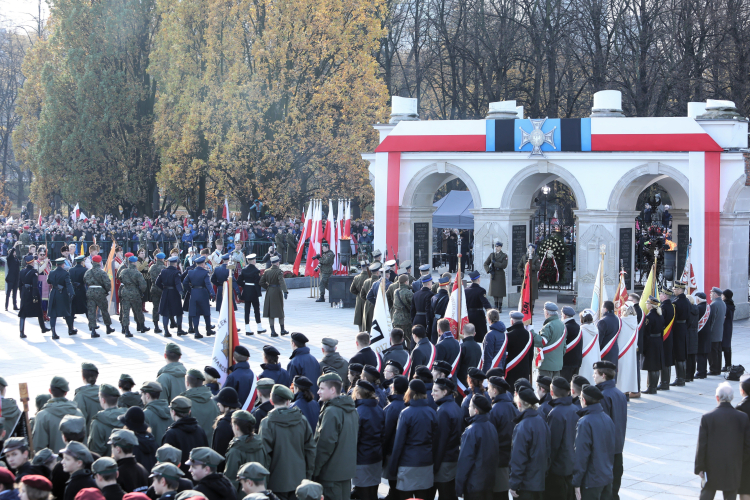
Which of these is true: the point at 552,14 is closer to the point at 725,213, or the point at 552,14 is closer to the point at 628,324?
the point at 725,213

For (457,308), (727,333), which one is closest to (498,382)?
(457,308)

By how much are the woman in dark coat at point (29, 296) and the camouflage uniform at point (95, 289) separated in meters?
1.06

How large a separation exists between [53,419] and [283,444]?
7.48ft

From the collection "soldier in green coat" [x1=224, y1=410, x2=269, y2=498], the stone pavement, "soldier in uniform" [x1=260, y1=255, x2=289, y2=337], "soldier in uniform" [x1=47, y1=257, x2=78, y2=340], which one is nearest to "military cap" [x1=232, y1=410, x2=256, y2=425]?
"soldier in green coat" [x1=224, y1=410, x2=269, y2=498]

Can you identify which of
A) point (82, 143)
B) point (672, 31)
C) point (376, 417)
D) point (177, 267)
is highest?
point (672, 31)

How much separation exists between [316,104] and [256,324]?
49.7 feet

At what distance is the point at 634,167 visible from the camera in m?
22.0

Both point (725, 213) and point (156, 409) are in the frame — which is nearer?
point (156, 409)

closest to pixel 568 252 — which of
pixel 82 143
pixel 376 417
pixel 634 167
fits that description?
pixel 634 167

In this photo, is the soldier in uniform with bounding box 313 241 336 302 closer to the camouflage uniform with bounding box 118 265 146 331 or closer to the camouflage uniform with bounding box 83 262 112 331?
the camouflage uniform with bounding box 118 265 146 331

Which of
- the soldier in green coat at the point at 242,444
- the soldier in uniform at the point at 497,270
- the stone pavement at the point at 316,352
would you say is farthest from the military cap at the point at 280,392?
the soldier in uniform at the point at 497,270

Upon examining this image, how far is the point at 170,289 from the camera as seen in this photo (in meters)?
18.3

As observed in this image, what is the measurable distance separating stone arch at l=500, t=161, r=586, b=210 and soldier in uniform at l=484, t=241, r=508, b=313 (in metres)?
1.73

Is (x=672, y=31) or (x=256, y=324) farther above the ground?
(x=672, y=31)
